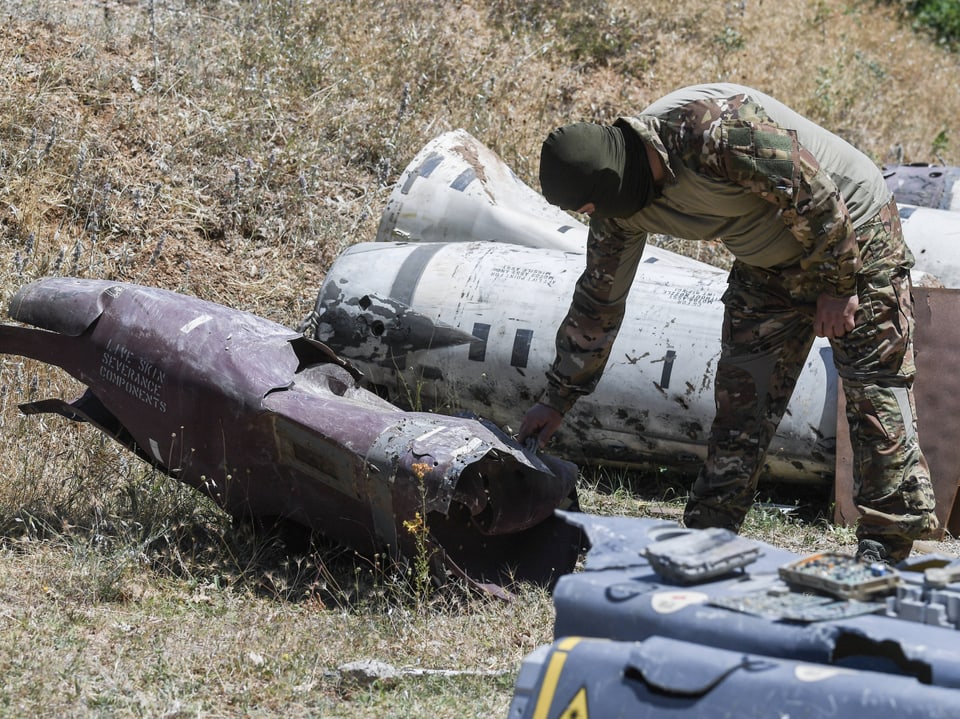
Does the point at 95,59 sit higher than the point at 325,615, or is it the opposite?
the point at 95,59

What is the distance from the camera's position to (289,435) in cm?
353

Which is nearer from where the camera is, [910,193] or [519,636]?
[519,636]

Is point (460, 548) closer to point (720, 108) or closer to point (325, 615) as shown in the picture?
point (325, 615)

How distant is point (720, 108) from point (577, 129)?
42 cm

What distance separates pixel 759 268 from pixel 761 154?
1.89ft

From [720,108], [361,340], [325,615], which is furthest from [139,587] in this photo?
[720,108]

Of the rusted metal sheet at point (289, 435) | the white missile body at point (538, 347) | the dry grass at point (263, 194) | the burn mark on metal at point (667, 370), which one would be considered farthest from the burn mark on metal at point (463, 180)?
the rusted metal sheet at point (289, 435)

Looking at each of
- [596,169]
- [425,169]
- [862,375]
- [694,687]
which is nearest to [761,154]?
[596,169]

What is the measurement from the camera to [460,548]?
144 inches

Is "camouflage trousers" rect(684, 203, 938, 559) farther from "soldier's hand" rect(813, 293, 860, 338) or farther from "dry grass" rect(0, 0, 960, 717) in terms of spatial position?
"dry grass" rect(0, 0, 960, 717)

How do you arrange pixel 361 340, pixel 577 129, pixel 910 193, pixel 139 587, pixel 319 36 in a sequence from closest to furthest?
pixel 577 129
pixel 139 587
pixel 361 340
pixel 910 193
pixel 319 36

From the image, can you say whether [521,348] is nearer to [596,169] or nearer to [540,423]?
[540,423]

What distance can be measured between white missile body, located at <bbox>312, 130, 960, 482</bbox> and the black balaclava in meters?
1.70

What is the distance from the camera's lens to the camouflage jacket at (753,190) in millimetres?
3041
